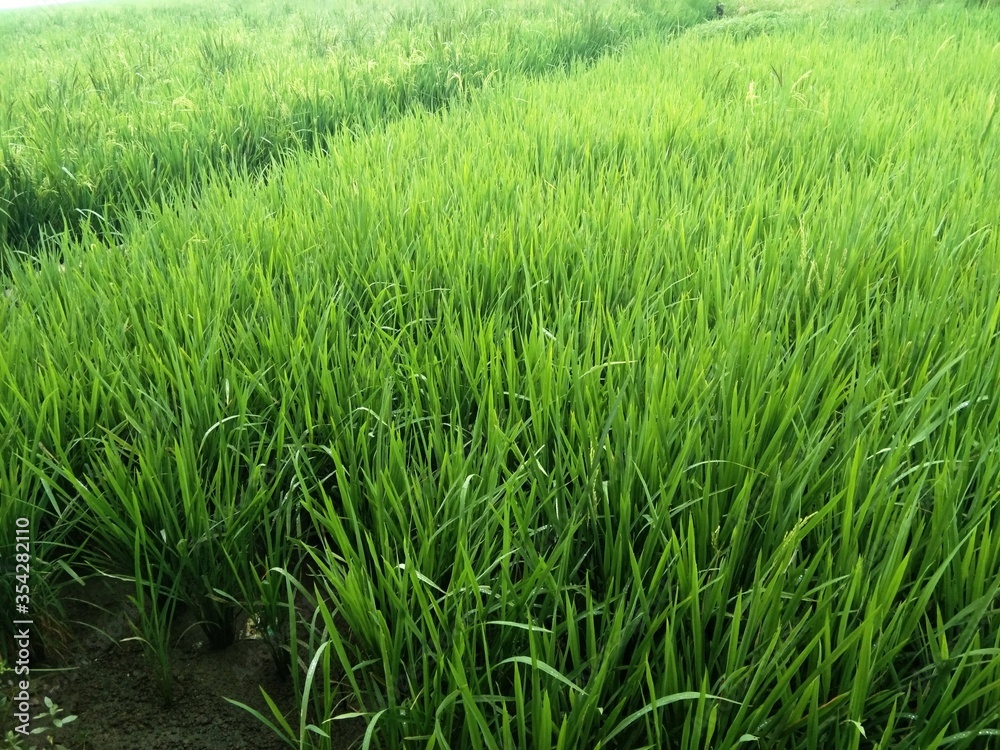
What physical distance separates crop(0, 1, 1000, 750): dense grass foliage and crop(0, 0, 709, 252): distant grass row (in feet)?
2.66

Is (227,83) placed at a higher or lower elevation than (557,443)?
higher

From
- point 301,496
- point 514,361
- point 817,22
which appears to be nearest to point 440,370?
point 514,361

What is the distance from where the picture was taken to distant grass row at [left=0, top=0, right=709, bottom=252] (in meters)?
2.59

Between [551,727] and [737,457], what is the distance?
0.46m

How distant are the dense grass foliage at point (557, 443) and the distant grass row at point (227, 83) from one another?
2.66ft

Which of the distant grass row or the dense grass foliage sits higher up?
the distant grass row

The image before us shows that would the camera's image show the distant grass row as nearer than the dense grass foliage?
No

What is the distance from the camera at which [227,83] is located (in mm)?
3771

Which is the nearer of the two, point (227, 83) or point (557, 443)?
point (557, 443)

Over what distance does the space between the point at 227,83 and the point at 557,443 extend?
3617mm

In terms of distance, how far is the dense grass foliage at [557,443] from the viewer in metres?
0.74

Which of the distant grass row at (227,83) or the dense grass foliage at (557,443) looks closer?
the dense grass foliage at (557,443)

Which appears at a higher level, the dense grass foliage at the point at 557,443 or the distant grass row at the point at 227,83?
the distant grass row at the point at 227,83

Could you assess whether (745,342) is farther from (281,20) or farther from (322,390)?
(281,20)
